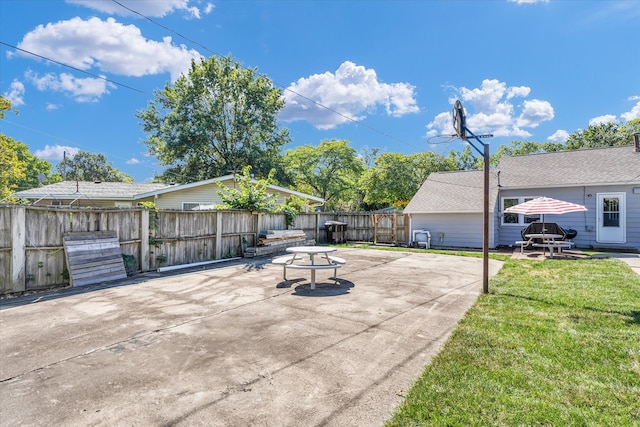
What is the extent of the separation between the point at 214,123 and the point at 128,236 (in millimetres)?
21595

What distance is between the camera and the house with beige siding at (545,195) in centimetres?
1316

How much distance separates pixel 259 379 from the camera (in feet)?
9.68

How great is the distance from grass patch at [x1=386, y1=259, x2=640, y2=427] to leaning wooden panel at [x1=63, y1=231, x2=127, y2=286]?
7.23m

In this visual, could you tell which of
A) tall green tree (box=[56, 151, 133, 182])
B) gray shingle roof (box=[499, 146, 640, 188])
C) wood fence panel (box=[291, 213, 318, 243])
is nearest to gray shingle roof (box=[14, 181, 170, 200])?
wood fence panel (box=[291, 213, 318, 243])

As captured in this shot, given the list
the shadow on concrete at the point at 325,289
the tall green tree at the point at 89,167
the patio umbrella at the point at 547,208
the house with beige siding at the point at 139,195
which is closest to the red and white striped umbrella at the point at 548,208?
the patio umbrella at the point at 547,208

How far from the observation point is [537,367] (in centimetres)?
308

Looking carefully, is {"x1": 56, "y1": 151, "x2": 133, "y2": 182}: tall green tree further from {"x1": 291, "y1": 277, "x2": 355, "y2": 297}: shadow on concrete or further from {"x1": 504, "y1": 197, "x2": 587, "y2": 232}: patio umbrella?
{"x1": 504, "y1": 197, "x2": 587, "y2": 232}: patio umbrella

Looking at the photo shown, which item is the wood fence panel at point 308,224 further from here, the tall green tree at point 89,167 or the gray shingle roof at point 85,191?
the tall green tree at point 89,167

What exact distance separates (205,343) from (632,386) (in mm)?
4096

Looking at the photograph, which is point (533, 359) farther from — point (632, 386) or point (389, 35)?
point (389, 35)

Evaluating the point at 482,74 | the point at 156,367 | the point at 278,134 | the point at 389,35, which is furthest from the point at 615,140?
the point at 156,367

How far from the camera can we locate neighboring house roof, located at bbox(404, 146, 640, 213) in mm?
13703

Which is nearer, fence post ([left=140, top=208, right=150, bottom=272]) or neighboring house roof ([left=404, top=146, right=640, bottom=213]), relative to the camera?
fence post ([left=140, top=208, right=150, bottom=272])

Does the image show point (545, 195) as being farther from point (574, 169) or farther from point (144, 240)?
point (144, 240)
